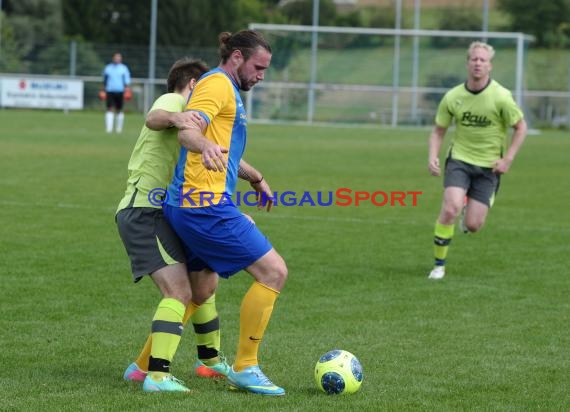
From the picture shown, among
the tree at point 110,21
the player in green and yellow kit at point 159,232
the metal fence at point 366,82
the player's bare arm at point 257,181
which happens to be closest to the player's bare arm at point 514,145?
the player's bare arm at point 257,181

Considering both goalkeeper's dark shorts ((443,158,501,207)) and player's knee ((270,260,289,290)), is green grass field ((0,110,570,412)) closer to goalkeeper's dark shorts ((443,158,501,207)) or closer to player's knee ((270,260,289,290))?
player's knee ((270,260,289,290))

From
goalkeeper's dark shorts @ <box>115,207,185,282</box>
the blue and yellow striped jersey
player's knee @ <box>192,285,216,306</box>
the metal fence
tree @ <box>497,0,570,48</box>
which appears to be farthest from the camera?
tree @ <box>497,0,570,48</box>

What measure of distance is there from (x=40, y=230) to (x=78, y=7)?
46.3m

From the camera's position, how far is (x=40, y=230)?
12.3 meters

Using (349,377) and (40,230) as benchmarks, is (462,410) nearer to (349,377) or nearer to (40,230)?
(349,377)

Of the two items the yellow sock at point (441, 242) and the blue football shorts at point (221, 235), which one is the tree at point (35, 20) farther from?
the blue football shorts at point (221, 235)

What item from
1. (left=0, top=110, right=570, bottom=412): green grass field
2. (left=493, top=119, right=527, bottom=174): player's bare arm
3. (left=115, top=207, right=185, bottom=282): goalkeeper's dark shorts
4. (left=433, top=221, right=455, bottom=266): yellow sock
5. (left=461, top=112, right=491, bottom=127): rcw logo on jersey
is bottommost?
(left=0, top=110, right=570, bottom=412): green grass field

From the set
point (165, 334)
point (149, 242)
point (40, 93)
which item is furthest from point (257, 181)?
point (40, 93)

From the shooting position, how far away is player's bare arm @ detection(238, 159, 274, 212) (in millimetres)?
6355

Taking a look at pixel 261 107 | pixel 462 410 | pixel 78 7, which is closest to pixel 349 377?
pixel 462 410

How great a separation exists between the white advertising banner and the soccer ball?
35938 millimetres

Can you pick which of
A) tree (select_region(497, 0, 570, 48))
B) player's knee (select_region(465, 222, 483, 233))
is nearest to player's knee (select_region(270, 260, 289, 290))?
player's knee (select_region(465, 222, 483, 233))

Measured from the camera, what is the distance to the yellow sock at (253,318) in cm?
582

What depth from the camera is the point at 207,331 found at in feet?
21.0
